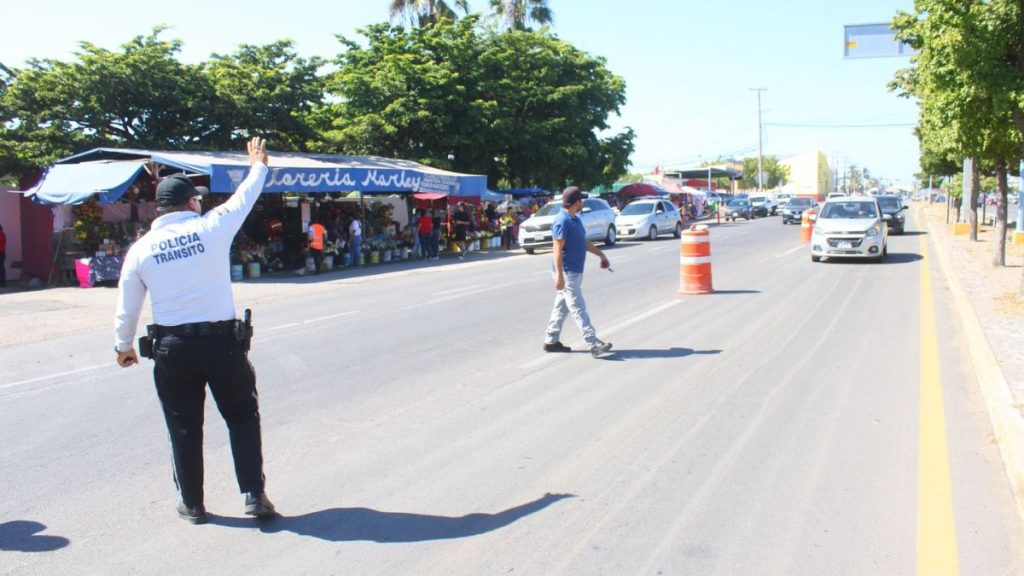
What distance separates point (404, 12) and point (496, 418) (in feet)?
137

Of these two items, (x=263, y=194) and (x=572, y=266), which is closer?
(x=572, y=266)

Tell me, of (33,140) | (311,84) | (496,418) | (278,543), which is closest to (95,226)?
(33,140)

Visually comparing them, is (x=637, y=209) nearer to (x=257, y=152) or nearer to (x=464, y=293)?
(x=464, y=293)

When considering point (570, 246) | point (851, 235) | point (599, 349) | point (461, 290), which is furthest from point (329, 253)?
point (599, 349)

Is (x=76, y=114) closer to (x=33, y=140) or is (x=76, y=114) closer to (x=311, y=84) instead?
(x=33, y=140)

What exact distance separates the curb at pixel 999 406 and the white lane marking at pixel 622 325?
13.0 ft

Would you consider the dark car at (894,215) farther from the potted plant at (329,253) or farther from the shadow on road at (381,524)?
the shadow on road at (381,524)

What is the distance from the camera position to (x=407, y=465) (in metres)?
5.46

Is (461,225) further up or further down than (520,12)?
further down

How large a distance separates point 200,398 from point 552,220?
23.9m

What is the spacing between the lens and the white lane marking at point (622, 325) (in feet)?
28.4

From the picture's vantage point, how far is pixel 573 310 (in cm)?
895

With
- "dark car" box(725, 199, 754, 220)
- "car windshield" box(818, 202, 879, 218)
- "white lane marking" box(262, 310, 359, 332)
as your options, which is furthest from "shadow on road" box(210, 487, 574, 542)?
"dark car" box(725, 199, 754, 220)

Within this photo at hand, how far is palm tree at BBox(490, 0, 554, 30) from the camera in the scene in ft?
162
